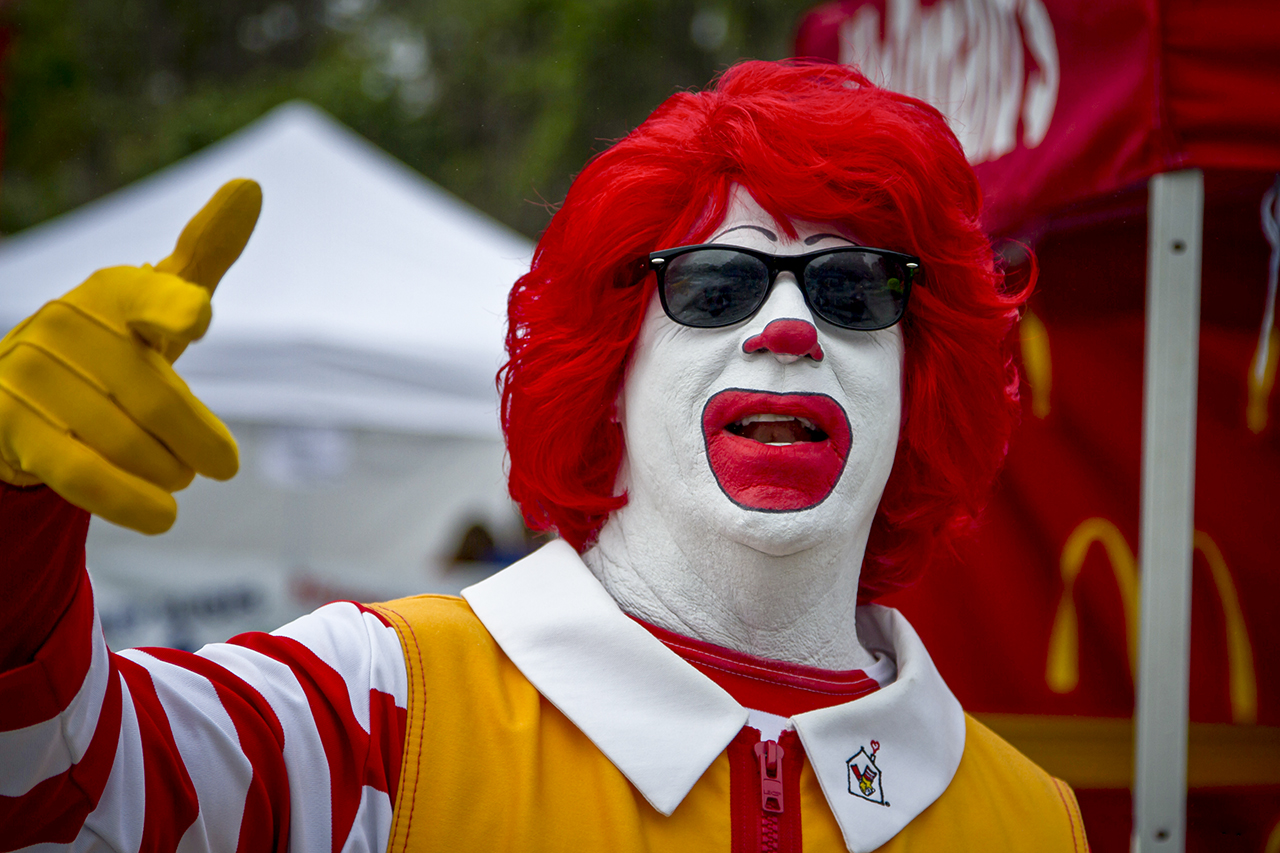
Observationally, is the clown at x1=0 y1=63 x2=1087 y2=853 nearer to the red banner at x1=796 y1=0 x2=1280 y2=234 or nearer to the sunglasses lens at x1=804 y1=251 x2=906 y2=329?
the sunglasses lens at x1=804 y1=251 x2=906 y2=329

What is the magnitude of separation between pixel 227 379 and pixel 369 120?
1073cm

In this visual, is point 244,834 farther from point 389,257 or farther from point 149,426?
point 389,257

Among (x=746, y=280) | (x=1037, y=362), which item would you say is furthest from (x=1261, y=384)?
(x=746, y=280)

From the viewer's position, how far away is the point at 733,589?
124 centimetres

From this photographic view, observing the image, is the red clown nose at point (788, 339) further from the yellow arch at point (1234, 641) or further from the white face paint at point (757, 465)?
the yellow arch at point (1234, 641)

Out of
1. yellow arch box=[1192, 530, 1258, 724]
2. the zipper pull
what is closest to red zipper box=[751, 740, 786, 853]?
the zipper pull

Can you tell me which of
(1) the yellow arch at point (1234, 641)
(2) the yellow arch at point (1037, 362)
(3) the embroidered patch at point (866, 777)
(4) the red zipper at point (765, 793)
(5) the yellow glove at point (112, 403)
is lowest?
(1) the yellow arch at point (1234, 641)

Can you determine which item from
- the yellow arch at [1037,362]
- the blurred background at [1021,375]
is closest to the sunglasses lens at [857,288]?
the blurred background at [1021,375]

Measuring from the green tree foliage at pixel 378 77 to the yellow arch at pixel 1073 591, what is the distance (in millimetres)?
6145

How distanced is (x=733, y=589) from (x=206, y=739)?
58 cm

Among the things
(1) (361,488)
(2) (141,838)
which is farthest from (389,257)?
(2) (141,838)

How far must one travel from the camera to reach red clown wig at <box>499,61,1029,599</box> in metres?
1.27

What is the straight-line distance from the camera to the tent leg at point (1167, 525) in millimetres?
1543

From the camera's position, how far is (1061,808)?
1340mm
